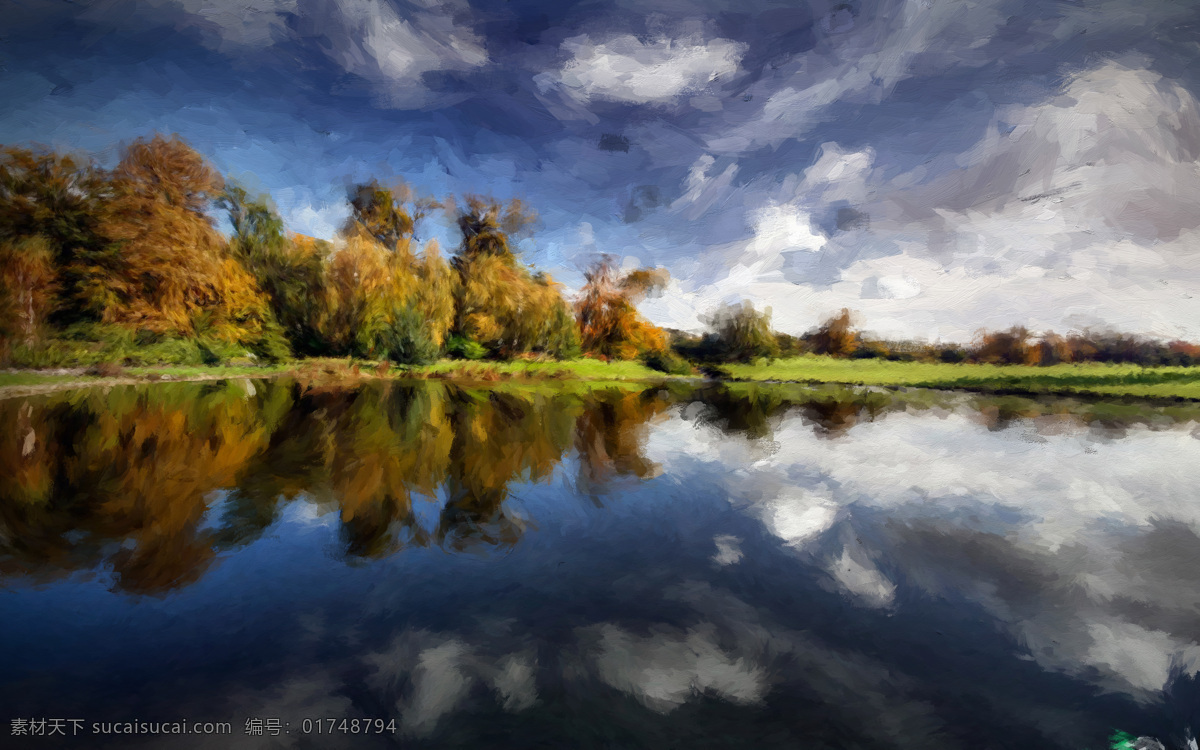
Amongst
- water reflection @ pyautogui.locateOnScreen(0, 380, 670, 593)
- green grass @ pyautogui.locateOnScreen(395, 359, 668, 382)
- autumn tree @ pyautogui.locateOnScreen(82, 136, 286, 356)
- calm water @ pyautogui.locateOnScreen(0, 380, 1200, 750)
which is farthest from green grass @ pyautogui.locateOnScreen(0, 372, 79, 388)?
green grass @ pyautogui.locateOnScreen(395, 359, 668, 382)

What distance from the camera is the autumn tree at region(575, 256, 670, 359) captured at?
3184cm

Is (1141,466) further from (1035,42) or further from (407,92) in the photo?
(407,92)

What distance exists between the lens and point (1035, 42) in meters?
8.49

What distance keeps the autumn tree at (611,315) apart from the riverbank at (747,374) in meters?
1.67

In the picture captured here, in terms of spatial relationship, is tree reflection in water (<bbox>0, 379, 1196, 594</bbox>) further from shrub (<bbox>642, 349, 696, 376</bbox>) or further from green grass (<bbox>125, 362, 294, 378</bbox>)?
shrub (<bbox>642, 349, 696, 376</bbox>)

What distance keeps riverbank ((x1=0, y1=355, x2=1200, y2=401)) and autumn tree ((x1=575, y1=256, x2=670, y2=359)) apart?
1.67 m

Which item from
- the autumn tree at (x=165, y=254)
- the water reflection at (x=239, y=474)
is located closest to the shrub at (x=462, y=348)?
the autumn tree at (x=165, y=254)

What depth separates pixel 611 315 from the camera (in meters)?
32.6

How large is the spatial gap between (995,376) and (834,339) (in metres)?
11.6

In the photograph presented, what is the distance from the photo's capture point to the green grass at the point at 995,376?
56.8 ft

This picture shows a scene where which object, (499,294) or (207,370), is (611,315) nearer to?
(499,294)

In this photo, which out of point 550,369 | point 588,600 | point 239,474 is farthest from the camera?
point 550,369

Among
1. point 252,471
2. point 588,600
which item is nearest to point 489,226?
point 252,471

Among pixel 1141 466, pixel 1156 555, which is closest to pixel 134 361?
pixel 1156 555
